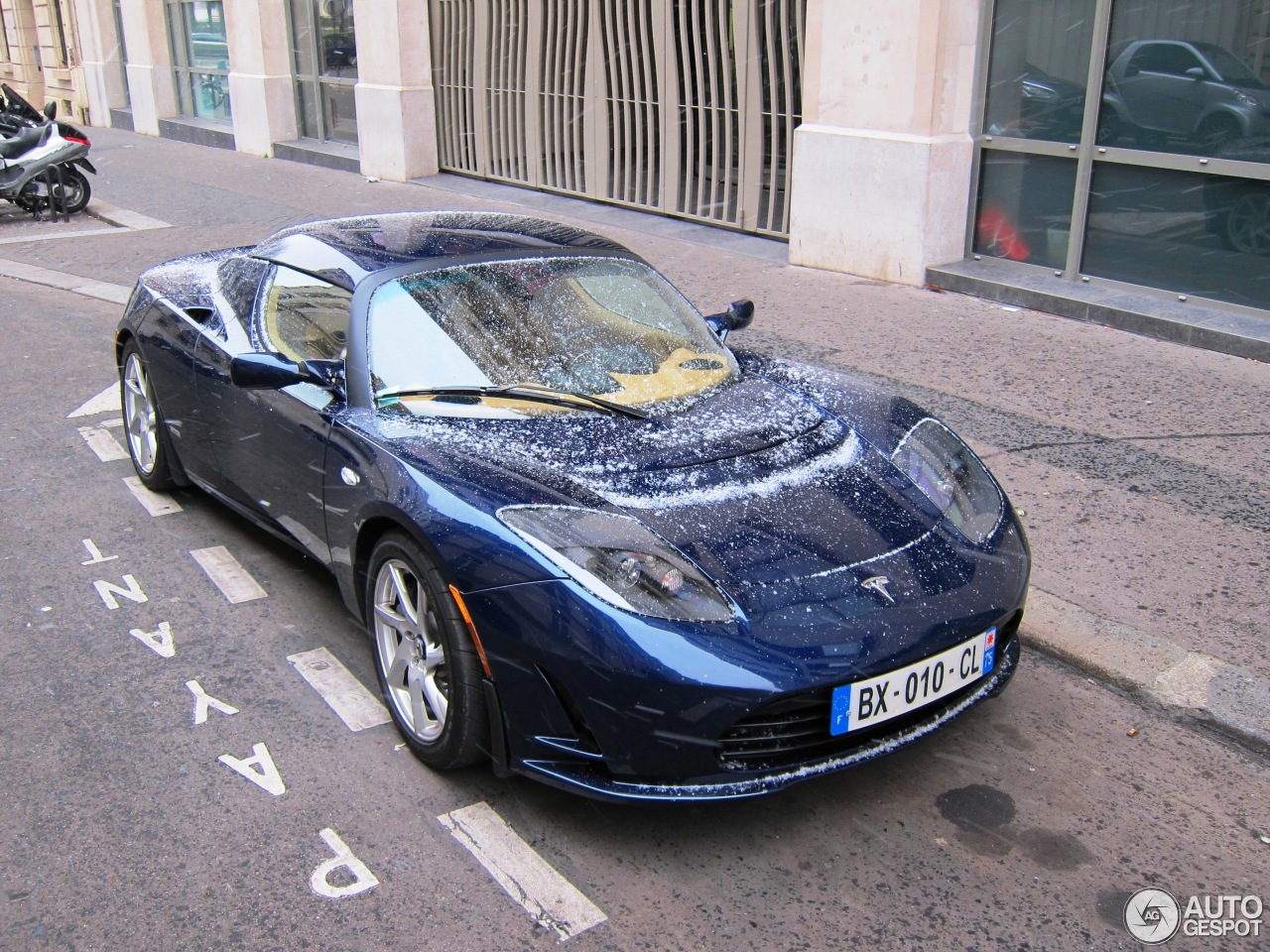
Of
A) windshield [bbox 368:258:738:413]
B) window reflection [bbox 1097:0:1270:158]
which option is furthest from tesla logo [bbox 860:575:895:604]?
window reflection [bbox 1097:0:1270:158]

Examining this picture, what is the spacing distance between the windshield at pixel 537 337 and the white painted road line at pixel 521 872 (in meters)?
1.25

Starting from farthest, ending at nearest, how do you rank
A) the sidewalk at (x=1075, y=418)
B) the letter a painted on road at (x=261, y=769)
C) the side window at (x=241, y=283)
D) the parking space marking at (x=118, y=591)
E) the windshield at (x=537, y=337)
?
the side window at (x=241, y=283) < the parking space marking at (x=118, y=591) < the sidewalk at (x=1075, y=418) < the windshield at (x=537, y=337) < the letter a painted on road at (x=261, y=769)

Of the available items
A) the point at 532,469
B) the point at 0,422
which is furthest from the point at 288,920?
the point at 0,422

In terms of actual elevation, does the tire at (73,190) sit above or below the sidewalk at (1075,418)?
above

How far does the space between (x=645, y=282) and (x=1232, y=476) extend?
2.87 metres

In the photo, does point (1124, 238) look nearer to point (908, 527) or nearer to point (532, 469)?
point (908, 527)

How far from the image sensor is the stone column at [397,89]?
14820mm

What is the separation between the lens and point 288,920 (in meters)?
2.87

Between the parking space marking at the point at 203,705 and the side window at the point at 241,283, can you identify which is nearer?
the parking space marking at the point at 203,705

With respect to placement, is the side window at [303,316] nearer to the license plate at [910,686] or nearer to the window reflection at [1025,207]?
the license plate at [910,686]

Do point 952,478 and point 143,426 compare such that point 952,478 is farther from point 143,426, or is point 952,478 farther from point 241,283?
point 143,426

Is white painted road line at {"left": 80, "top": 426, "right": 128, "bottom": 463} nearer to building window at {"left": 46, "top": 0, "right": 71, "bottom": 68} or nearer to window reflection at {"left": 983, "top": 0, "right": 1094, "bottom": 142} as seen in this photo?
window reflection at {"left": 983, "top": 0, "right": 1094, "bottom": 142}

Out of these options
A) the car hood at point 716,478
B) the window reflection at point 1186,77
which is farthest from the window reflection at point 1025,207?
the car hood at point 716,478

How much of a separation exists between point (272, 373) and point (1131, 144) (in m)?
6.46
